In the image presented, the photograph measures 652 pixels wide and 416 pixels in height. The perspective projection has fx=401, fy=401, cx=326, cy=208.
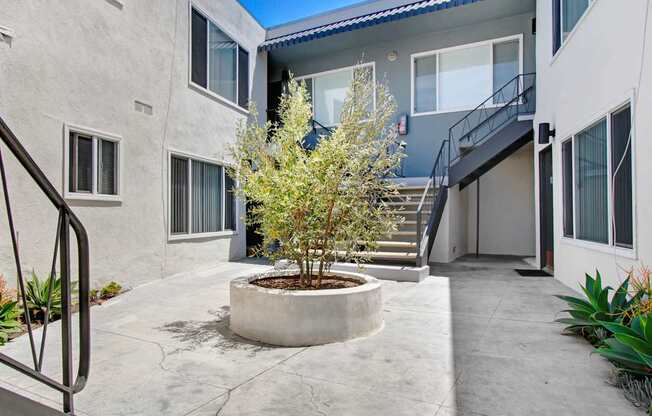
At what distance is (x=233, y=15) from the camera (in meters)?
9.42

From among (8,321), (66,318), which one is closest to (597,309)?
(66,318)

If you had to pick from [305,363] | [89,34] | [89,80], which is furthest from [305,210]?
[89,34]

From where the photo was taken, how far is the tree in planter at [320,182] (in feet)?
13.8

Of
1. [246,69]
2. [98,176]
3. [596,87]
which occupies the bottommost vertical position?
[98,176]

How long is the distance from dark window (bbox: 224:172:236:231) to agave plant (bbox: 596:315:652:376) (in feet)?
24.4

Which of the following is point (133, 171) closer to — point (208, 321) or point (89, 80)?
point (89, 80)

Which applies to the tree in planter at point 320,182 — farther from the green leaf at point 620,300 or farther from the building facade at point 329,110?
the green leaf at point 620,300

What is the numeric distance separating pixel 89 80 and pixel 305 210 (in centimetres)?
413

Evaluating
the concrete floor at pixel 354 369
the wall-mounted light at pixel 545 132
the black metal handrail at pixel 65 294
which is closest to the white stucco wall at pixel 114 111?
the concrete floor at pixel 354 369

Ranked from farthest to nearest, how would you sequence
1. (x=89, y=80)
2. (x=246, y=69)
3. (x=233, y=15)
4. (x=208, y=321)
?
(x=246, y=69) → (x=233, y=15) → (x=89, y=80) → (x=208, y=321)

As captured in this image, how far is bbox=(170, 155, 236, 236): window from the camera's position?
7586 mm

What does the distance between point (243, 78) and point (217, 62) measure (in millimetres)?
1075

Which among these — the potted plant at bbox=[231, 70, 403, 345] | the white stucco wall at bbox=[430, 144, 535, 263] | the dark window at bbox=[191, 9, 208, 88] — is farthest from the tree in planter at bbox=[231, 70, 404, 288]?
the white stucco wall at bbox=[430, 144, 535, 263]

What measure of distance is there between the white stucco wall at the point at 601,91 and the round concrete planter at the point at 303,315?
294 cm
